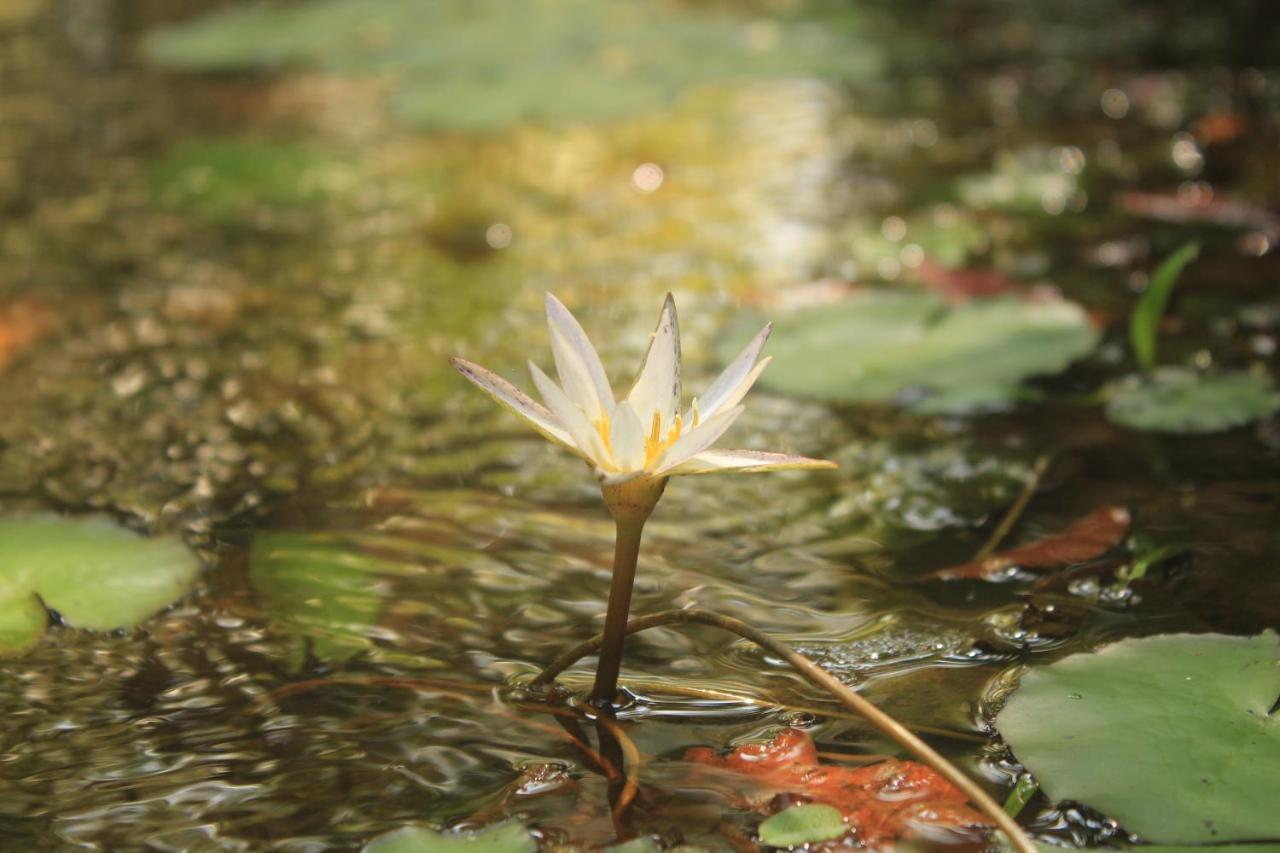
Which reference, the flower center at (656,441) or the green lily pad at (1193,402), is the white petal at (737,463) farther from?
the green lily pad at (1193,402)

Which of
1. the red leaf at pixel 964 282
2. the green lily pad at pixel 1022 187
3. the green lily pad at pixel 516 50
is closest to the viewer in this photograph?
the red leaf at pixel 964 282

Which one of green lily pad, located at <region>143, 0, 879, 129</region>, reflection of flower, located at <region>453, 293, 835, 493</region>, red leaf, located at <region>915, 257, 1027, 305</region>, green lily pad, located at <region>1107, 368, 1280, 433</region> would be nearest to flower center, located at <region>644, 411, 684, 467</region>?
reflection of flower, located at <region>453, 293, 835, 493</region>

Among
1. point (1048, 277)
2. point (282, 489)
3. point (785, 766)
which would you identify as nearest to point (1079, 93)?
point (1048, 277)

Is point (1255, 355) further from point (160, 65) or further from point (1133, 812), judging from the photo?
point (160, 65)

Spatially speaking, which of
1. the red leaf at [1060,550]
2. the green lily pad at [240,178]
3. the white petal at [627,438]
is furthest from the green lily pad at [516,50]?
the white petal at [627,438]

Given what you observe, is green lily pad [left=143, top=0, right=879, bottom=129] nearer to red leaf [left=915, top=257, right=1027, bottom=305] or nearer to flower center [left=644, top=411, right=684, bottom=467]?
red leaf [left=915, top=257, right=1027, bottom=305]
